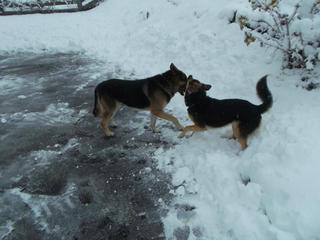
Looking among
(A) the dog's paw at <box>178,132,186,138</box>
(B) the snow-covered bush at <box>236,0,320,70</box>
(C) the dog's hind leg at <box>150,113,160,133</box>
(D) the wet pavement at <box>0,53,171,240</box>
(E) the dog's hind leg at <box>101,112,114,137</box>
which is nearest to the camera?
(D) the wet pavement at <box>0,53,171,240</box>

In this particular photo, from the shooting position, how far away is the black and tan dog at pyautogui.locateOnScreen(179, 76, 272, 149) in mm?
4844

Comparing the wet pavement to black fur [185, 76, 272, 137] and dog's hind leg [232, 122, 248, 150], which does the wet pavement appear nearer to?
black fur [185, 76, 272, 137]

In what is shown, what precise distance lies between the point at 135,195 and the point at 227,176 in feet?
3.94

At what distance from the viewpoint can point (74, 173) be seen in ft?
16.5

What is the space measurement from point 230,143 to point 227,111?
585 millimetres

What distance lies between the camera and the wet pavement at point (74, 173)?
4.06 metres

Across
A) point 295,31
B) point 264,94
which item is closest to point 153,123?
point 264,94

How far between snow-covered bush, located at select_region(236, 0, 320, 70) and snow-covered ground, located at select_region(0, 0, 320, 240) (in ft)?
1.71

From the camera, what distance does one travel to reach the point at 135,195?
4516mm

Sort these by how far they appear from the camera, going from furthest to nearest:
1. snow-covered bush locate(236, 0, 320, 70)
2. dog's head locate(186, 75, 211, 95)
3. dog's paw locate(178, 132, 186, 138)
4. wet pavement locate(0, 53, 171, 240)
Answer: dog's paw locate(178, 132, 186, 138), snow-covered bush locate(236, 0, 320, 70), dog's head locate(186, 75, 211, 95), wet pavement locate(0, 53, 171, 240)

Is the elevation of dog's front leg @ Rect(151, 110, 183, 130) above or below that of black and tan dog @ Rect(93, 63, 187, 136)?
below

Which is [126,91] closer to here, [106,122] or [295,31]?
[106,122]

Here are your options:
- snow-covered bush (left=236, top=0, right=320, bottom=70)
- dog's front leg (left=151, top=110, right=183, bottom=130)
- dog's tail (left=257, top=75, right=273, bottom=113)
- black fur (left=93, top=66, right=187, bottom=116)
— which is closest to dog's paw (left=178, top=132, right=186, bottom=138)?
dog's front leg (left=151, top=110, right=183, bottom=130)

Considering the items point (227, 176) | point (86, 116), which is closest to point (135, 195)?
point (227, 176)
